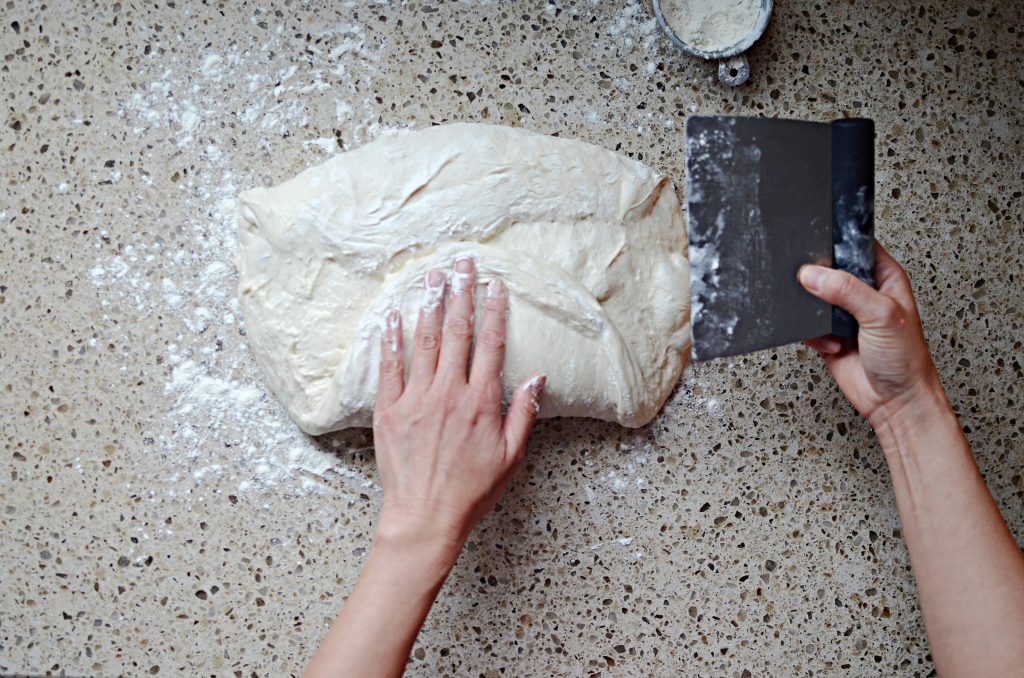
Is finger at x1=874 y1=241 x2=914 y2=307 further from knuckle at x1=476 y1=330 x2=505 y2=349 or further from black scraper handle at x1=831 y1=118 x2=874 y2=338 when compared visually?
knuckle at x1=476 y1=330 x2=505 y2=349

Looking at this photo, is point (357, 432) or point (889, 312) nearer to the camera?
point (889, 312)

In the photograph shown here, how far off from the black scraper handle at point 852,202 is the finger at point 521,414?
405mm

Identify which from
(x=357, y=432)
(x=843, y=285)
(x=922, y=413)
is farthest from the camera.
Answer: (x=357, y=432)

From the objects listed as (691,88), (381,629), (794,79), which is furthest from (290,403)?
(794,79)

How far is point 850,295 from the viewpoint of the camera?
0.97 m

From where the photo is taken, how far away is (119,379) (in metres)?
1.22

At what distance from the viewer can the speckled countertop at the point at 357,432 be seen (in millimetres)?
1213

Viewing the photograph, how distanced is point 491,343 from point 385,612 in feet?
1.21

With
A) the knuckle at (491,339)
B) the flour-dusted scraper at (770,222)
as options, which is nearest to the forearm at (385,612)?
the knuckle at (491,339)

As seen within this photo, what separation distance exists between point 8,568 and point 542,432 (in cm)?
86

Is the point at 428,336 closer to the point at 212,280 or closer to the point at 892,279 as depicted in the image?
the point at 212,280

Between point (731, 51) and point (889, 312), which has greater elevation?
point (731, 51)

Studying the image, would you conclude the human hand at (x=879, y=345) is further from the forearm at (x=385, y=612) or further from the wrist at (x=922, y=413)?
the forearm at (x=385, y=612)

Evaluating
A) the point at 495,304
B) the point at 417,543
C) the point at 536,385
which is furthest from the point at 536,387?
the point at 417,543
